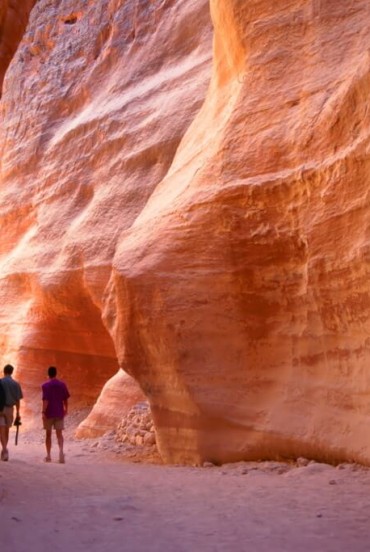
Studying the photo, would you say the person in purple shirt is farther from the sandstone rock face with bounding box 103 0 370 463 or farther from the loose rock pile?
the loose rock pile

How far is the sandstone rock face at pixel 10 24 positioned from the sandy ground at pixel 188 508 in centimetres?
574

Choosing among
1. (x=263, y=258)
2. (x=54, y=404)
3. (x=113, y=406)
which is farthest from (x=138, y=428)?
(x=263, y=258)

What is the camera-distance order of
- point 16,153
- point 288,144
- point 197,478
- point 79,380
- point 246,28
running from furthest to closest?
point 16,153, point 79,380, point 246,28, point 288,144, point 197,478

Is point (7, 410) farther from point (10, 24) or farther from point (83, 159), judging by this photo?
point (83, 159)

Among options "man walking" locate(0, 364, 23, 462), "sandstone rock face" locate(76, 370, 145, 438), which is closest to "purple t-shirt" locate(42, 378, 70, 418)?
"man walking" locate(0, 364, 23, 462)

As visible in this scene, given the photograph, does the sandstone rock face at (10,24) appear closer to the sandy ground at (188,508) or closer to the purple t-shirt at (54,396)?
the purple t-shirt at (54,396)

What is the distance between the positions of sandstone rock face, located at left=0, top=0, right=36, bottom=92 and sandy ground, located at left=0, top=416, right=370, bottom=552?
5.74 metres

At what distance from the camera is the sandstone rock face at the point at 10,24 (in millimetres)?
9244

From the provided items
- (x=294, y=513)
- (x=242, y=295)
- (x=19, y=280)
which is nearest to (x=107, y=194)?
(x=19, y=280)

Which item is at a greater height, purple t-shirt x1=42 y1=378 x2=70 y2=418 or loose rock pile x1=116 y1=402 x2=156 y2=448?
purple t-shirt x1=42 y1=378 x2=70 y2=418

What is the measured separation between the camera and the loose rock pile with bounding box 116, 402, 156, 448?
9.80m

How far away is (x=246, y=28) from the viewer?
789 centimetres

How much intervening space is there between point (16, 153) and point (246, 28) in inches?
436

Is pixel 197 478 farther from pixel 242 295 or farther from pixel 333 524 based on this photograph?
pixel 333 524
